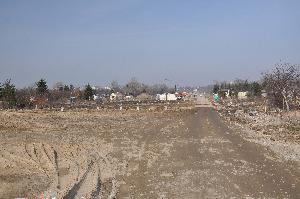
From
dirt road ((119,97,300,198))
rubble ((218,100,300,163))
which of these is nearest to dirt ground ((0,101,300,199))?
dirt road ((119,97,300,198))

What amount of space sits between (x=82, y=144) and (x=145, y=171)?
1034 centimetres

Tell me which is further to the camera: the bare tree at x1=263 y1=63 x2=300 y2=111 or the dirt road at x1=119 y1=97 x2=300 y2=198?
the bare tree at x1=263 y1=63 x2=300 y2=111

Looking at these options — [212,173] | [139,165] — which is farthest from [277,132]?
[212,173]

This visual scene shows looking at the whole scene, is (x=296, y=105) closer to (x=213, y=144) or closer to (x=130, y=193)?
(x=213, y=144)

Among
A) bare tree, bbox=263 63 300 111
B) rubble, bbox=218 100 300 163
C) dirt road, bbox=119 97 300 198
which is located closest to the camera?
dirt road, bbox=119 97 300 198

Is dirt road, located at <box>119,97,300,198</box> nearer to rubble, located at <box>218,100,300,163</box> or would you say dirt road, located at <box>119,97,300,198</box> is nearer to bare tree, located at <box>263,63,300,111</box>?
rubble, located at <box>218,100,300,163</box>

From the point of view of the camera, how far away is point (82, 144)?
3103 centimetres

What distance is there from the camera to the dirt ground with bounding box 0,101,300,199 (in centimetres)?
1747

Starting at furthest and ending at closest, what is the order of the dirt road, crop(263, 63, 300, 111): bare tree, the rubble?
crop(263, 63, 300, 111): bare tree, the rubble, the dirt road

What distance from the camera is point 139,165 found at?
23328 millimetres

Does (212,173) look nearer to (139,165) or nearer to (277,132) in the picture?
(139,165)

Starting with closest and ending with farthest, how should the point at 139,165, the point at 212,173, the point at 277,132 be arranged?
the point at 212,173, the point at 139,165, the point at 277,132

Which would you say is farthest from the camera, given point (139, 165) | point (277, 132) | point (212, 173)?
point (277, 132)

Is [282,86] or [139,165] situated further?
[282,86]
